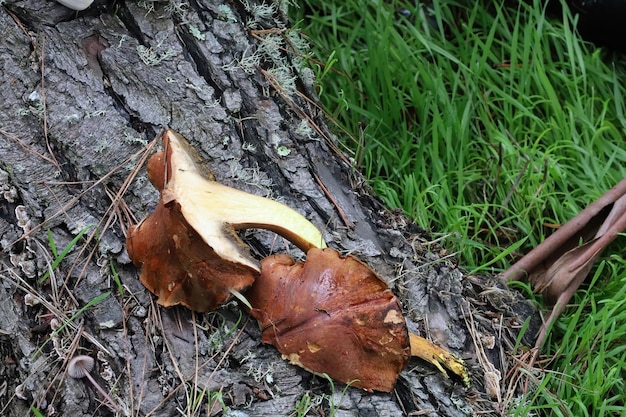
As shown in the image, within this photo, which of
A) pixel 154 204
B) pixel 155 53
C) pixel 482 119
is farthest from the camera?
pixel 482 119

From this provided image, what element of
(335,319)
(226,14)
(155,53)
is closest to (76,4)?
(155,53)

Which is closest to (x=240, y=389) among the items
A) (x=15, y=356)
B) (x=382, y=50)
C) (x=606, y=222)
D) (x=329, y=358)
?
(x=329, y=358)

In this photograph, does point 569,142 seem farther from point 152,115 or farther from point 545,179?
point 152,115

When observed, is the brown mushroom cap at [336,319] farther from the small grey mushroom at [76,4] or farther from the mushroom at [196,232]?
the small grey mushroom at [76,4]

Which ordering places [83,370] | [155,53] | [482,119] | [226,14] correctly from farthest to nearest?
[482,119], [226,14], [155,53], [83,370]

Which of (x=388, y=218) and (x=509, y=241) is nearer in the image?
(x=388, y=218)

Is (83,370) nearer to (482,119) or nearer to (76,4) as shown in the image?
(76,4)

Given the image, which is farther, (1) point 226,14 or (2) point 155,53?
(1) point 226,14
